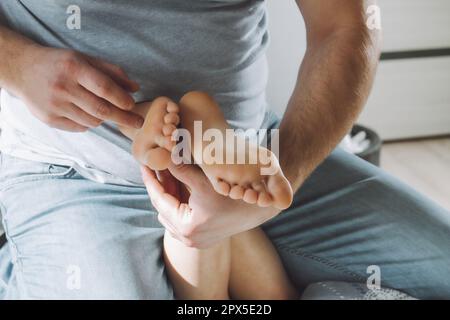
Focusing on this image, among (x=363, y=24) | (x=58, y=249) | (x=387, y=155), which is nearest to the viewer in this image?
(x=58, y=249)

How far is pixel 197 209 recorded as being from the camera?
725 millimetres

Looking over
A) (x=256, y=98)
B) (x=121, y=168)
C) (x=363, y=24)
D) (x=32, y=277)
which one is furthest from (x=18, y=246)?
(x=363, y=24)

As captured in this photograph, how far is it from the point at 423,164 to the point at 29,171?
1.58 metres

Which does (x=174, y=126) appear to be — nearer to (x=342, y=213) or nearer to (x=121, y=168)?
(x=121, y=168)

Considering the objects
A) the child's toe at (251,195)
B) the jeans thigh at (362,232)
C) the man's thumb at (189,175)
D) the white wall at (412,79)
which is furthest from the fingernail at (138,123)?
the white wall at (412,79)

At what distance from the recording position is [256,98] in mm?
987

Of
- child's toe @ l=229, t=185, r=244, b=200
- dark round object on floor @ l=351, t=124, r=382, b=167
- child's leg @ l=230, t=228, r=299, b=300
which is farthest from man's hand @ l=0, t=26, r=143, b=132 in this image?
dark round object on floor @ l=351, t=124, r=382, b=167

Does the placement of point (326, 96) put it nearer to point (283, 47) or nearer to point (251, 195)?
point (251, 195)

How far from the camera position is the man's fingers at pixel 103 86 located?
75 centimetres

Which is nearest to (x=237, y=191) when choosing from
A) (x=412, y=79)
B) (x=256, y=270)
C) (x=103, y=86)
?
(x=103, y=86)

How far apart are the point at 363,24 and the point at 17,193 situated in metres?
0.67

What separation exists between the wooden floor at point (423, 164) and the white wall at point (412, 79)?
64 mm

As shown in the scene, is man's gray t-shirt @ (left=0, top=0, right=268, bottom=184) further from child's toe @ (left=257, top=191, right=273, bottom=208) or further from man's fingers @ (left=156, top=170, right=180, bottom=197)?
child's toe @ (left=257, top=191, right=273, bottom=208)

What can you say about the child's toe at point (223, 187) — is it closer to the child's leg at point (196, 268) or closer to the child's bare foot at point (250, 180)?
the child's bare foot at point (250, 180)
